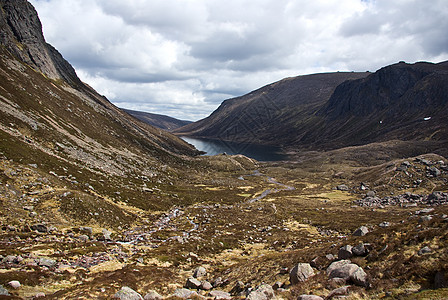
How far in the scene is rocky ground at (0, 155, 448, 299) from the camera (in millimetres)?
17281

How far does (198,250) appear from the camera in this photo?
127 feet

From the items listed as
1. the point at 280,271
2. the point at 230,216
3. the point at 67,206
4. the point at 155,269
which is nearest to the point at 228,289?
the point at 280,271

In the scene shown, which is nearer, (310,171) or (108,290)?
(108,290)

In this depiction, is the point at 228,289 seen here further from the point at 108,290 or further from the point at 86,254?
the point at 86,254

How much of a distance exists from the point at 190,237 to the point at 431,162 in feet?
435

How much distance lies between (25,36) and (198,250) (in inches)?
6608

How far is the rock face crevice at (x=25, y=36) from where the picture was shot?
412 ft

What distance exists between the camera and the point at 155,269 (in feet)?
93.8

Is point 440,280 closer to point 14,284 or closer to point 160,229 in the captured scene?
point 14,284

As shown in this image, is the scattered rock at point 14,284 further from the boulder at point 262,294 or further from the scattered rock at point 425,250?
the scattered rock at point 425,250

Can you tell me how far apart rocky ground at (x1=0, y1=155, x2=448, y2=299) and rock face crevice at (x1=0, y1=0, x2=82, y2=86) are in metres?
115

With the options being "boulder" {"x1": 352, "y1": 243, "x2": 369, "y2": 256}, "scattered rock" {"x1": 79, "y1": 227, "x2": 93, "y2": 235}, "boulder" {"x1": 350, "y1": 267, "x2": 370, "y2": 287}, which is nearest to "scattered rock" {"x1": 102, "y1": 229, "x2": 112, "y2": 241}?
"scattered rock" {"x1": 79, "y1": 227, "x2": 93, "y2": 235}

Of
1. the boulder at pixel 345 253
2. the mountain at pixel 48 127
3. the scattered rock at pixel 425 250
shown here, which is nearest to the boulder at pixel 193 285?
the boulder at pixel 345 253

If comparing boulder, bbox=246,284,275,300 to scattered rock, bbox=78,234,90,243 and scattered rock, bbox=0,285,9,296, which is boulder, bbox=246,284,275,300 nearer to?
scattered rock, bbox=0,285,9,296
